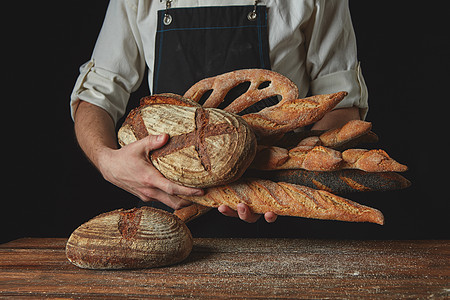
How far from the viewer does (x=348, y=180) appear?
43.9 inches

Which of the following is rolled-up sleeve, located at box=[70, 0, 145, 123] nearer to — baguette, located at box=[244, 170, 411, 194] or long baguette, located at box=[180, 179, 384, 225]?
long baguette, located at box=[180, 179, 384, 225]

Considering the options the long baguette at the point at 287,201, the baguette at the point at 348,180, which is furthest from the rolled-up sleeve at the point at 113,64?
the baguette at the point at 348,180

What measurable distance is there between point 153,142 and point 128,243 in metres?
0.22

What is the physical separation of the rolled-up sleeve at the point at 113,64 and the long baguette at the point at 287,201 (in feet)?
2.03

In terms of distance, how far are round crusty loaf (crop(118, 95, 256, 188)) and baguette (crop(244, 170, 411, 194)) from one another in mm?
148

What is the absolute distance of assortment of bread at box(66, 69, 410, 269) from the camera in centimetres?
101

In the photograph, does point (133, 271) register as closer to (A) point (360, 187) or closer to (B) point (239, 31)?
(A) point (360, 187)

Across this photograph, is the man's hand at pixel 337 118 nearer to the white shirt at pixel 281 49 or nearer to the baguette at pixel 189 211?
the white shirt at pixel 281 49

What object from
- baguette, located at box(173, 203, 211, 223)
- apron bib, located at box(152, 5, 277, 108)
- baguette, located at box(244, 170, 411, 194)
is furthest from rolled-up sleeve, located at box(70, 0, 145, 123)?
baguette, located at box(244, 170, 411, 194)

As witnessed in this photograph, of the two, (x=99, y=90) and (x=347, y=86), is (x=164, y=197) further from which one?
(x=347, y=86)

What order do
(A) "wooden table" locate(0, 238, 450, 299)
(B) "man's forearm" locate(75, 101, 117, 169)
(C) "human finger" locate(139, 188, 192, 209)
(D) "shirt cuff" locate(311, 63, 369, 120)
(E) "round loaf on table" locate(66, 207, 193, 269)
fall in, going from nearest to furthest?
1. (A) "wooden table" locate(0, 238, 450, 299)
2. (E) "round loaf on table" locate(66, 207, 193, 269)
3. (C) "human finger" locate(139, 188, 192, 209)
4. (B) "man's forearm" locate(75, 101, 117, 169)
5. (D) "shirt cuff" locate(311, 63, 369, 120)

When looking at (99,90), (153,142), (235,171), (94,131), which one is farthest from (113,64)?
(235,171)

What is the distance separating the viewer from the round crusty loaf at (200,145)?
3.38ft

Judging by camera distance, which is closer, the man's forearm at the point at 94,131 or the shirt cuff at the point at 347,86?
the man's forearm at the point at 94,131
